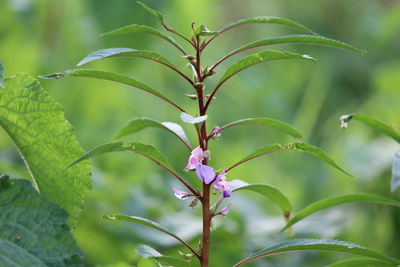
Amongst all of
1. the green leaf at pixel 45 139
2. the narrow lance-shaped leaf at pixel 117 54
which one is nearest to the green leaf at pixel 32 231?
the green leaf at pixel 45 139

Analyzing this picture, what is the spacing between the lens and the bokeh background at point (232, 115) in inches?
40.2

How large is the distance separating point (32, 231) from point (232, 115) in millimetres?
1344

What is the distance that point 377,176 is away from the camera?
3.92 ft

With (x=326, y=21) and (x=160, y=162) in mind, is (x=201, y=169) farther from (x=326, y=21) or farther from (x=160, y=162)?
(x=326, y=21)

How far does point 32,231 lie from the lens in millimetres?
473

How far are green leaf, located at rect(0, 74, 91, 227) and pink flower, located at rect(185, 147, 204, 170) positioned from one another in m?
0.11

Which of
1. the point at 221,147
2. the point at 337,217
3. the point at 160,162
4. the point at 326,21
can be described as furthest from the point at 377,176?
the point at 326,21

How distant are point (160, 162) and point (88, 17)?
90 cm

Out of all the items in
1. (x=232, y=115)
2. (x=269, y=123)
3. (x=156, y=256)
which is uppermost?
(x=232, y=115)

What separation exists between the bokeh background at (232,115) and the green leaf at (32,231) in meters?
0.09

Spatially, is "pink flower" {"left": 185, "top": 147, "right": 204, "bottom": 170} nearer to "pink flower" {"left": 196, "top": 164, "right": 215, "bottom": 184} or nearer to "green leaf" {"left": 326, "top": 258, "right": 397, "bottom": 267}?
"pink flower" {"left": 196, "top": 164, "right": 215, "bottom": 184}

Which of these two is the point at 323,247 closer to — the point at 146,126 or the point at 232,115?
the point at 146,126

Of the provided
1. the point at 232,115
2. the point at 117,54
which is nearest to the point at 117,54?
the point at 117,54

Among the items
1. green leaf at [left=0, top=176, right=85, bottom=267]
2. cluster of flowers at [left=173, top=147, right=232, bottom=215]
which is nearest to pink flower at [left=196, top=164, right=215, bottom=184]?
cluster of flowers at [left=173, top=147, right=232, bottom=215]
